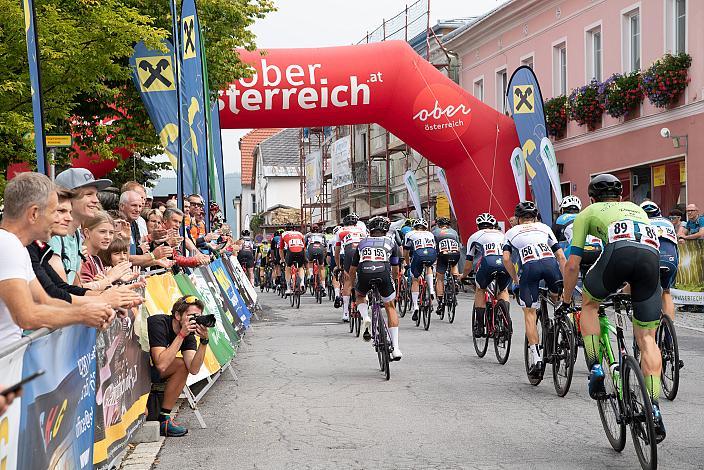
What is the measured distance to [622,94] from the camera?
24734 millimetres

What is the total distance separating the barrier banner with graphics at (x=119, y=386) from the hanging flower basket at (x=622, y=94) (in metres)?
18.8

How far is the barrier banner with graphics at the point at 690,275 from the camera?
17.5 m

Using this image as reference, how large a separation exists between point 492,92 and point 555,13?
5.44 metres

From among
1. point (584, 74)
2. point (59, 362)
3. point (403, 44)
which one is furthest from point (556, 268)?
point (584, 74)

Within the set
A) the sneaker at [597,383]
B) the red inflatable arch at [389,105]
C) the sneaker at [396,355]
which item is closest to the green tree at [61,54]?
the red inflatable arch at [389,105]

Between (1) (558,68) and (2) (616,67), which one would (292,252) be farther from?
(1) (558,68)

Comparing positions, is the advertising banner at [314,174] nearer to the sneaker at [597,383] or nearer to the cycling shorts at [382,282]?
the cycling shorts at [382,282]

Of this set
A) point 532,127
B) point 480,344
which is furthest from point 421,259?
point 532,127

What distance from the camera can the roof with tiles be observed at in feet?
347

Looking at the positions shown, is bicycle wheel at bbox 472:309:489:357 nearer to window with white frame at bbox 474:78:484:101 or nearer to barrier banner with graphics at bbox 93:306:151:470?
barrier banner with graphics at bbox 93:306:151:470

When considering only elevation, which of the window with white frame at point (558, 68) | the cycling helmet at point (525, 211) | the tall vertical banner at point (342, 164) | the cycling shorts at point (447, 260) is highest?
the window with white frame at point (558, 68)

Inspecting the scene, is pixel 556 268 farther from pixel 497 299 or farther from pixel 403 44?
pixel 403 44

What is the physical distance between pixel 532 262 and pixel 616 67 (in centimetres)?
1684

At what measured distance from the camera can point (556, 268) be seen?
10.4 m
